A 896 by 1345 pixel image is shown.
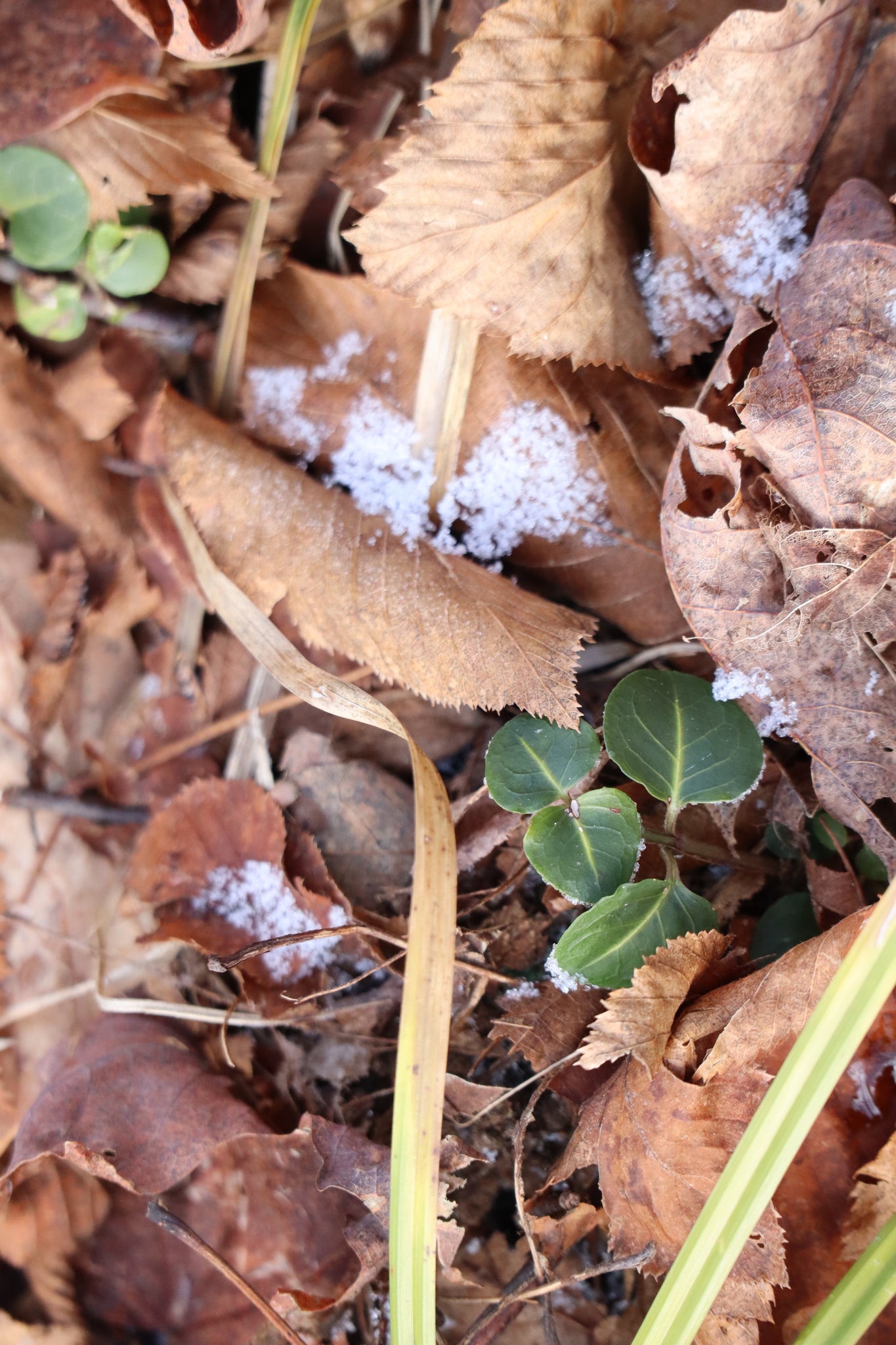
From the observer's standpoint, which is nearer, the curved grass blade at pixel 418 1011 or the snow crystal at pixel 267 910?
the curved grass blade at pixel 418 1011

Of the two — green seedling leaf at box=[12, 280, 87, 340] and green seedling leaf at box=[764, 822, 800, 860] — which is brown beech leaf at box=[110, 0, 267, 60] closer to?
green seedling leaf at box=[12, 280, 87, 340]

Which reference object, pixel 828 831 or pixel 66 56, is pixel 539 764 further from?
pixel 66 56

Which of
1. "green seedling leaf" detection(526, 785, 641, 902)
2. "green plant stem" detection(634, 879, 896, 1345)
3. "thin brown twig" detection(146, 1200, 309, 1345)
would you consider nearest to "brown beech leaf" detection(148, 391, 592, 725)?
"green seedling leaf" detection(526, 785, 641, 902)

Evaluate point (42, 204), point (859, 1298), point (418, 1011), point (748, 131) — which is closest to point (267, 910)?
point (418, 1011)

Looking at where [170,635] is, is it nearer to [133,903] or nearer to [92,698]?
[92,698]

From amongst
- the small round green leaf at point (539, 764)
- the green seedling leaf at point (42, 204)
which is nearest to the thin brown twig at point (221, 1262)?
the small round green leaf at point (539, 764)

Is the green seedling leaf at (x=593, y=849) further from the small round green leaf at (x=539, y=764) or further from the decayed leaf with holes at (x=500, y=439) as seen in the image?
the decayed leaf with holes at (x=500, y=439)
